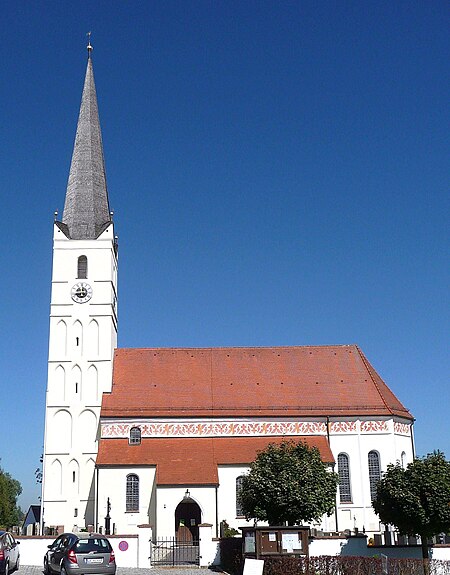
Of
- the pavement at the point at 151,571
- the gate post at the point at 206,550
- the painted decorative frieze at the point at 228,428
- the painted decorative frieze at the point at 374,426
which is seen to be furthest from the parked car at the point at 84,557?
the painted decorative frieze at the point at 374,426

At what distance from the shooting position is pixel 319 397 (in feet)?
168

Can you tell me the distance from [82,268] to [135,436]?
12578 mm

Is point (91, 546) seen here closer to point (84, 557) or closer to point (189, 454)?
point (84, 557)

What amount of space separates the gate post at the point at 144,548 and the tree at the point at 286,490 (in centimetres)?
924

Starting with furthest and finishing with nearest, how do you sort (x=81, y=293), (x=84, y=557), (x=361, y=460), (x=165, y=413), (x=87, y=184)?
(x=87, y=184), (x=81, y=293), (x=165, y=413), (x=361, y=460), (x=84, y=557)

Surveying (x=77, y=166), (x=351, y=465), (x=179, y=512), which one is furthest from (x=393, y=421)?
(x=77, y=166)

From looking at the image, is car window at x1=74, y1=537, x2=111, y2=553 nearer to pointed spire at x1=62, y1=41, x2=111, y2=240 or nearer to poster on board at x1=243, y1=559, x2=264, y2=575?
poster on board at x1=243, y1=559, x2=264, y2=575

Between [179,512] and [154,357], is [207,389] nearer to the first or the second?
[154,357]

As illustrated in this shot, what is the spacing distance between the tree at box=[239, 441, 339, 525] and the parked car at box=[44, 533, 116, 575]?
17.5 m

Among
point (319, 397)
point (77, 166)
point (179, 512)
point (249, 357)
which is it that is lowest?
point (179, 512)

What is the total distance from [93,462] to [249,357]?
13688 mm

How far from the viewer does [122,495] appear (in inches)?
1823

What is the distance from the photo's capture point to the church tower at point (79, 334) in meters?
48.0

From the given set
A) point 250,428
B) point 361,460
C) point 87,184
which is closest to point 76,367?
point 250,428
